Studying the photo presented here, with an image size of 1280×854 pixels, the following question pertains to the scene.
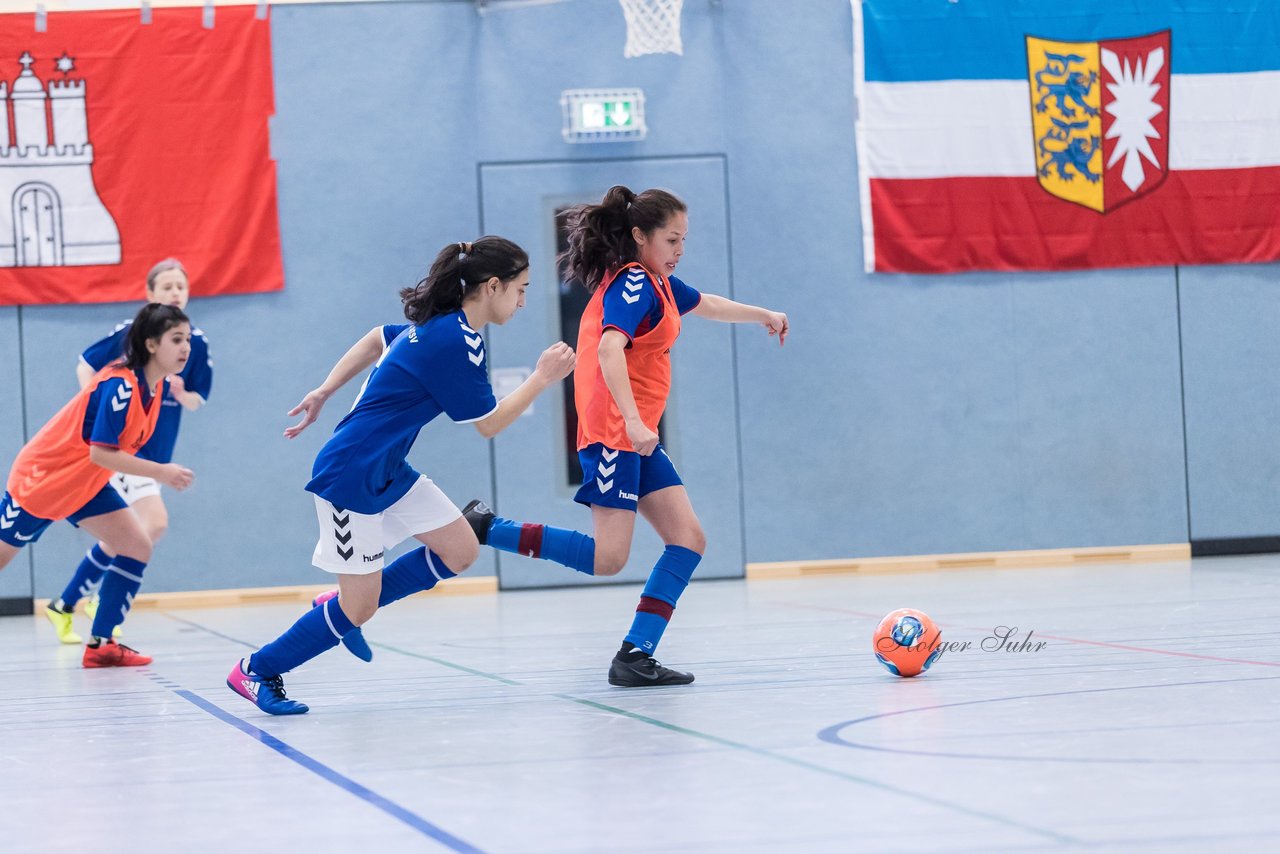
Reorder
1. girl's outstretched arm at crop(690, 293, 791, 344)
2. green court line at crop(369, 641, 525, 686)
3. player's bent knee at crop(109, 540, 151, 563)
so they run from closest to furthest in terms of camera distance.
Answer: green court line at crop(369, 641, 525, 686) < girl's outstretched arm at crop(690, 293, 791, 344) < player's bent knee at crop(109, 540, 151, 563)

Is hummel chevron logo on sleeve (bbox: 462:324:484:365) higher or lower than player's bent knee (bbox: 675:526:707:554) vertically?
higher

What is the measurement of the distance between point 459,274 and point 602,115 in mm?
6233

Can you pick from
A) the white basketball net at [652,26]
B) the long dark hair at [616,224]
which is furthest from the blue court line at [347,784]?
the white basketball net at [652,26]

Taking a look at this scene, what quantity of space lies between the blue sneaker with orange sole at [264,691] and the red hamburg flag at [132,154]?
20.8 ft

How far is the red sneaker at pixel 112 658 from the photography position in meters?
6.51

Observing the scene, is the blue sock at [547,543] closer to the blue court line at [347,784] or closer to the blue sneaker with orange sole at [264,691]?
the blue sneaker with orange sole at [264,691]

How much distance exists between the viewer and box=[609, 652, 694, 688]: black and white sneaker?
493 centimetres

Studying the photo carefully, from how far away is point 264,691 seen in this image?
14.9 ft

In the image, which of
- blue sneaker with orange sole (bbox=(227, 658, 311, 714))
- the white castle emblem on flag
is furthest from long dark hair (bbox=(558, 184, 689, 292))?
the white castle emblem on flag

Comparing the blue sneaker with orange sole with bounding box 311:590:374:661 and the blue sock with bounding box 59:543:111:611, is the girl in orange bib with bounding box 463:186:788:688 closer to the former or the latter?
the blue sneaker with orange sole with bounding box 311:590:374:661

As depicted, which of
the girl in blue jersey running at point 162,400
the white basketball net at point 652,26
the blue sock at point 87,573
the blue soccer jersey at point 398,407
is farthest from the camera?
the white basketball net at point 652,26

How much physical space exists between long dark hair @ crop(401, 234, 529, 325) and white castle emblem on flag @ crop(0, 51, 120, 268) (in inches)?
258

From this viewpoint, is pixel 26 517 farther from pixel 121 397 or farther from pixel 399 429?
pixel 399 429

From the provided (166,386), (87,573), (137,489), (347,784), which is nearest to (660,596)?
(347,784)
